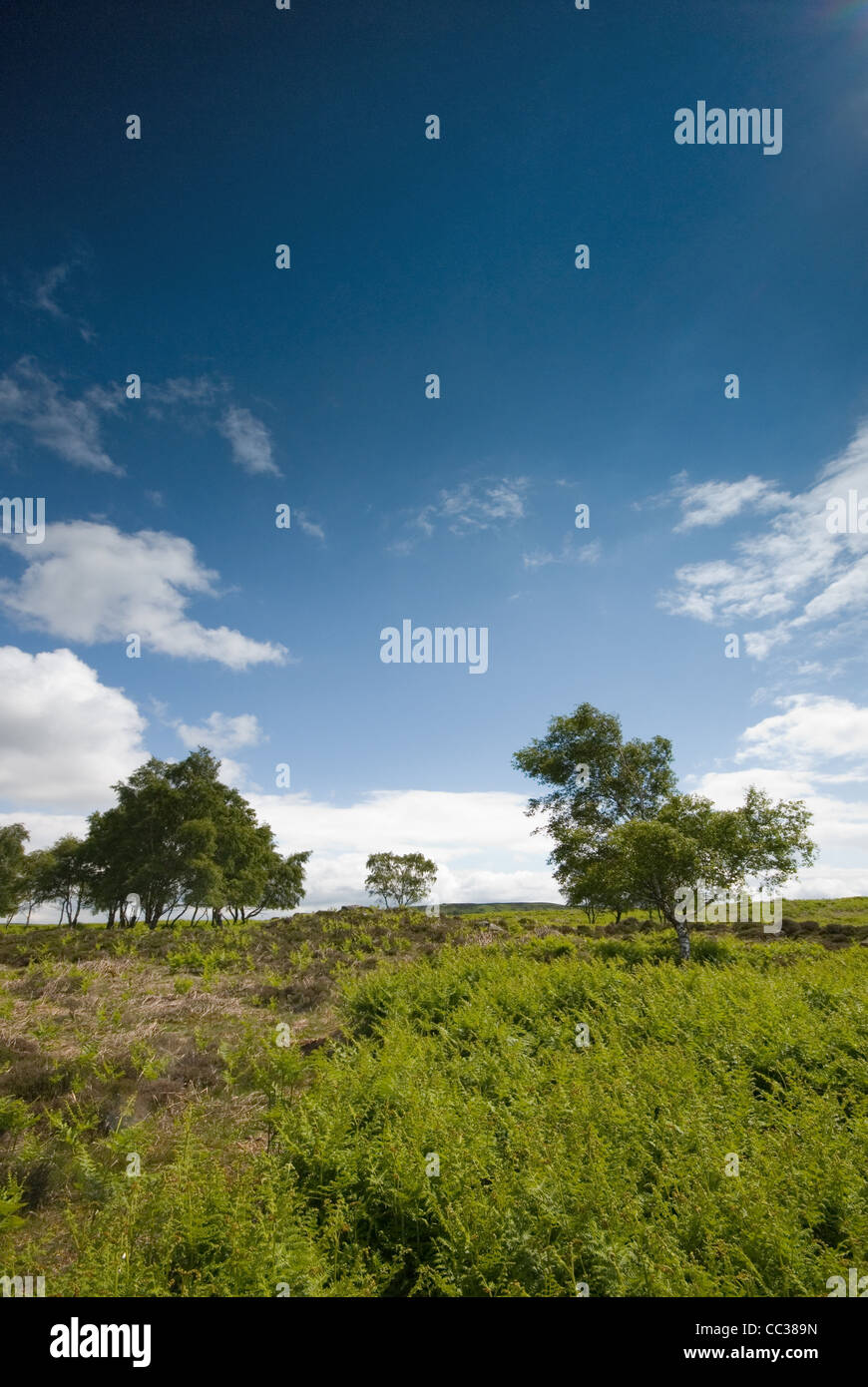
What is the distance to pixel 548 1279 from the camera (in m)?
5.03

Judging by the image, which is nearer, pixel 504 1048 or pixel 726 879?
pixel 504 1048

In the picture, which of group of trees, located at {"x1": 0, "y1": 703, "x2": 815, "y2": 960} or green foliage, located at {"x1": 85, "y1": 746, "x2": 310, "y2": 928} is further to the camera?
green foliage, located at {"x1": 85, "y1": 746, "x2": 310, "y2": 928}

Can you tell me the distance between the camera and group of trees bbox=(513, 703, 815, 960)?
22359 mm

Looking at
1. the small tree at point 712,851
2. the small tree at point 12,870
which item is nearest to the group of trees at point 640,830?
the small tree at point 712,851

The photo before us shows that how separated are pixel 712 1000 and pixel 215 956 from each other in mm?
18636

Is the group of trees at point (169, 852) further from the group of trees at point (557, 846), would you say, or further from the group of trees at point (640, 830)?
the group of trees at point (640, 830)

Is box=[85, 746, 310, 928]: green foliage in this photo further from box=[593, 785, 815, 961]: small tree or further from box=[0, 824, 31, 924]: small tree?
box=[593, 785, 815, 961]: small tree

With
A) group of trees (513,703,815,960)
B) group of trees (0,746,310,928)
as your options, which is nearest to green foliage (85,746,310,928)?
group of trees (0,746,310,928)

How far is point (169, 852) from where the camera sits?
43.5m

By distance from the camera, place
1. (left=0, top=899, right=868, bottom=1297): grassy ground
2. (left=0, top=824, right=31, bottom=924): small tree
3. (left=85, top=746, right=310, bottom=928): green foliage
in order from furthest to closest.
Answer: (left=0, top=824, right=31, bottom=924): small tree → (left=85, top=746, right=310, bottom=928): green foliage → (left=0, top=899, right=868, bottom=1297): grassy ground

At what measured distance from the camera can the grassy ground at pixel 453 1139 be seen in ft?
17.5

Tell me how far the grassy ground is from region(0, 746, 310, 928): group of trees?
1050 inches
